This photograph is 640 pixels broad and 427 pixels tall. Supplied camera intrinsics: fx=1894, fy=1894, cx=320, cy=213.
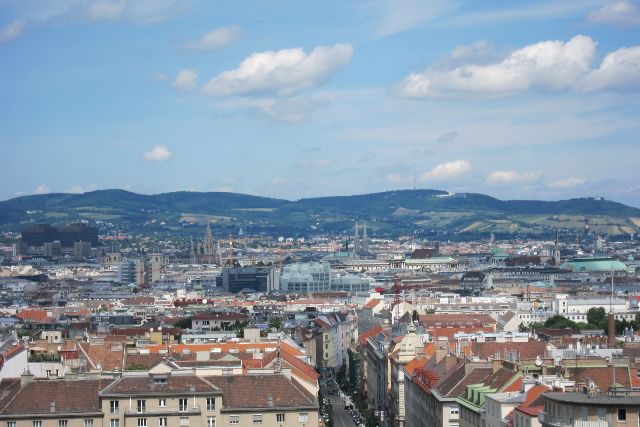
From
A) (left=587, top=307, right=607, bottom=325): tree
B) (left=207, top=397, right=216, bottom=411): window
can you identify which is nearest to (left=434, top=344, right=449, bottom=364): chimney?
(left=207, top=397, right=216, bottom=411): window

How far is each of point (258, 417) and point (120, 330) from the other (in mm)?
70234

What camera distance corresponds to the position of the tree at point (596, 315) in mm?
157525

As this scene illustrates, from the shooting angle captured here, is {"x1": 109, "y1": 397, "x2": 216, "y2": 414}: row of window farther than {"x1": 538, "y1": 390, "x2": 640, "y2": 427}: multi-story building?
Yes

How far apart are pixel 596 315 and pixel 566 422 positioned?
123 meters

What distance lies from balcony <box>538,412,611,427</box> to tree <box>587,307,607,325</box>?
112436 millimetres

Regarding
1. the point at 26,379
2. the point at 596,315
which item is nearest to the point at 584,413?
the point at 26,379

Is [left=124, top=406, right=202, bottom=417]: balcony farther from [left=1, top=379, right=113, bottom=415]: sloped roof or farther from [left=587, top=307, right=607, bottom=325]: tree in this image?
[left=587, top=307, right=607, bottom=325]: tree

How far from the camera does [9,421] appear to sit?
171ft

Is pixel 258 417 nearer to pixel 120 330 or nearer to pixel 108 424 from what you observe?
pixel 108 424

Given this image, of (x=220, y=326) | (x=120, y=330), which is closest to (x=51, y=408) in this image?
(x=120, y=330)

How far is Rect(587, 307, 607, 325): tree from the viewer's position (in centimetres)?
15752

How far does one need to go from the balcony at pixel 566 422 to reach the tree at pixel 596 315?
112436mm

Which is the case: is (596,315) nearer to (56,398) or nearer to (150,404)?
(150,404)

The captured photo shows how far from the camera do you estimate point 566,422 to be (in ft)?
133
